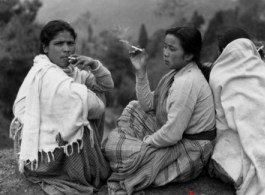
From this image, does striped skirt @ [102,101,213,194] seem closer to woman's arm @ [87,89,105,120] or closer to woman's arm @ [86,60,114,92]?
woman's arm @ [87,89,105,120]

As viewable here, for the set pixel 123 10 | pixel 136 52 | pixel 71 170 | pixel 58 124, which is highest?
pixel 123 10

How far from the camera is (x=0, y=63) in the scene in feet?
24.1

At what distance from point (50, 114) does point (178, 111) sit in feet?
3.35

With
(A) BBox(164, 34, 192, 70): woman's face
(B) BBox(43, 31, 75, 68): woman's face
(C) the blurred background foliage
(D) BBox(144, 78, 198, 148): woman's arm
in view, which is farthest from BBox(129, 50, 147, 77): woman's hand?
(C) the blurred background foliage

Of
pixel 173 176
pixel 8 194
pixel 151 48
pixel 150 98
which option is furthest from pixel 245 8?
pixel 8 194

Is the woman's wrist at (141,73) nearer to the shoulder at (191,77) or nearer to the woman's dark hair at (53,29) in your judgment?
the shoulder at (191,77)

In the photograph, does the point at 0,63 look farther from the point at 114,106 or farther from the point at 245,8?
the point at 245,8

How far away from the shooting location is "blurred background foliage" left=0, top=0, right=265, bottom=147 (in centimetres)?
743

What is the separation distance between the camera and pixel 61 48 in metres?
2.98

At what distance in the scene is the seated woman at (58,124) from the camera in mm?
2631

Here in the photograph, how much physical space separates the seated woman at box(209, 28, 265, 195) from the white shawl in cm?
112

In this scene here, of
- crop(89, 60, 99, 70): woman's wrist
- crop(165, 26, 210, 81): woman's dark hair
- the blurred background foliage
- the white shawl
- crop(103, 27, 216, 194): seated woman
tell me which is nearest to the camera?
the white shawl

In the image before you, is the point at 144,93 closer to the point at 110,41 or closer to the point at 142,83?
the point at 142,83


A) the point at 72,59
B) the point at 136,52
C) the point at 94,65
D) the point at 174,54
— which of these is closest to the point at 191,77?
the point at 174,54
